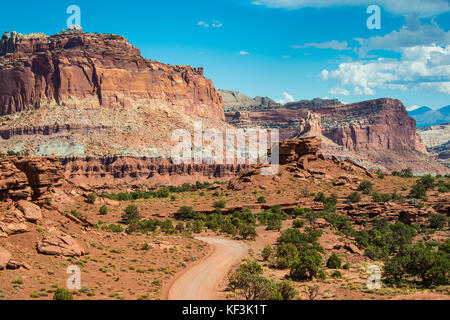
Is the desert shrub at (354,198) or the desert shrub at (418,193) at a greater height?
the desert shrub at (418,193)

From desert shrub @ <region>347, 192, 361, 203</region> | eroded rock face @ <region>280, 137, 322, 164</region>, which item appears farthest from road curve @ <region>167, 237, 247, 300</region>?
eroded rock face @ <region>280, 137, 322, 164</region>

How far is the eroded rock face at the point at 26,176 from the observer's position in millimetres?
31094

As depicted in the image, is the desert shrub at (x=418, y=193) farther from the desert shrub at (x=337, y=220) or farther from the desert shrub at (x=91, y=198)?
the desert shrub at (x=91, y=198)

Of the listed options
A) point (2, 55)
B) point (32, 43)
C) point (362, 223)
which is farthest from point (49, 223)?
point (2, 55)

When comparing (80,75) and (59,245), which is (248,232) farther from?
(80,75)

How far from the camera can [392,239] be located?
138 feet

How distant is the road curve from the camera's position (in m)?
25.5

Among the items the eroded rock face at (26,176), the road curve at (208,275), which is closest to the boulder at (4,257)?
the eroded rock face at (26,176)

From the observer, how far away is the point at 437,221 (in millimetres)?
46906

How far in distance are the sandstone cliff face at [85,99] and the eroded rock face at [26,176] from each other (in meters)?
95.8

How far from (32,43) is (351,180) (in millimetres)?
135695

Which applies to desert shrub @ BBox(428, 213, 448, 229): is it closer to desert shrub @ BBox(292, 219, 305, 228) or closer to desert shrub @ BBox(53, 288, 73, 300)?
desert shrub @ BBox(292, 219, 305, 228)

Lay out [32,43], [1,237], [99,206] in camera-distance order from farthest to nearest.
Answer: [32,43] < [99,206] < [1,237]

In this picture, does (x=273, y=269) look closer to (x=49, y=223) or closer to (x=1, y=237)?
(x=49, y=223)
